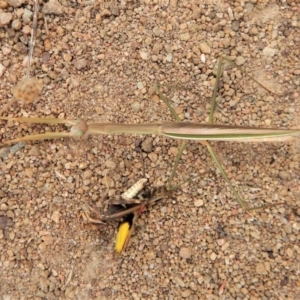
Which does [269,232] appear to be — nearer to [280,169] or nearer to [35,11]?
[280,169]

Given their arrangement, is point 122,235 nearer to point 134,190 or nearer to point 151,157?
point 134,190

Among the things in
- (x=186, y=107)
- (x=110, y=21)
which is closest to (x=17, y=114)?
(x=110, y=21)

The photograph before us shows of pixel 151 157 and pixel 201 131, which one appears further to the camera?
pixel 151 157

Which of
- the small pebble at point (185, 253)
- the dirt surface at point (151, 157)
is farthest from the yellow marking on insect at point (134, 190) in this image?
the small pebble at point (185, 253)

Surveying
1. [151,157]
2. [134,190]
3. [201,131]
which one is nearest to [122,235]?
[134,190]

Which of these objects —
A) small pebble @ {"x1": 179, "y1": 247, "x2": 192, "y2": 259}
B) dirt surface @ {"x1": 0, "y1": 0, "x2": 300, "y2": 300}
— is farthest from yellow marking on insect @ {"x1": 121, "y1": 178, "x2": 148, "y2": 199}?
small pebble @ {"x1": 179, "y1": 247, "x2": 192, "y2": 259}

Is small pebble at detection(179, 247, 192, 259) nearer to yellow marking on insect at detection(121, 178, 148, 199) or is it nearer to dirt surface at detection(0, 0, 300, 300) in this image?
dirt surface at detection(0, 0, 300, 300)

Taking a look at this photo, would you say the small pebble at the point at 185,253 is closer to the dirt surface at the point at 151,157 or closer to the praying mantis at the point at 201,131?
the dirt surface at the point at 151,157
